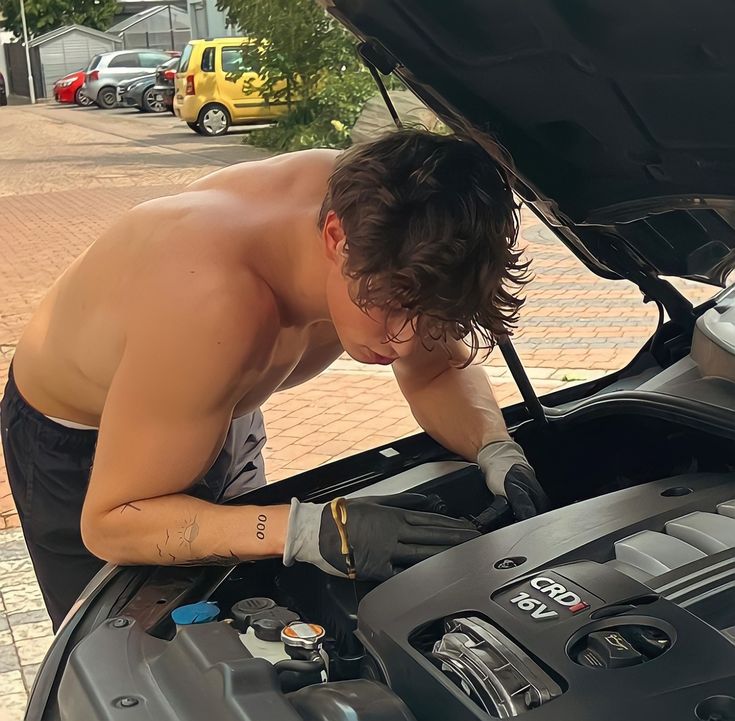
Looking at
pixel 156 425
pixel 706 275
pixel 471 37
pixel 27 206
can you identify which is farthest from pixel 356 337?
pixel 27 206

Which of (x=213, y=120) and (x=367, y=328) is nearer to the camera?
(x=367, y=328)

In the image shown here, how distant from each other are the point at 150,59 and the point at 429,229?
25.2 metres

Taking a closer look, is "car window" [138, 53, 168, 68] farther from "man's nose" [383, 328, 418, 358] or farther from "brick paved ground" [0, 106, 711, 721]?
"man's nose" [383, 328, 418, 358]

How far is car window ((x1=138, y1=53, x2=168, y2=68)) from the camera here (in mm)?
24922

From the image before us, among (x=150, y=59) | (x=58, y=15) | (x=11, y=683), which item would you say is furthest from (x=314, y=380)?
(x=58, y=15)

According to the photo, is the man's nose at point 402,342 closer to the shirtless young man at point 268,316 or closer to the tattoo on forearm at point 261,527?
the shirtless young man at point 268,316

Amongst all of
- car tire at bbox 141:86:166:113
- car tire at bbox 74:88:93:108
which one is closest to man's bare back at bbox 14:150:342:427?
car tire at bbox 141:86:166:113

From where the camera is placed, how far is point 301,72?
464 inches

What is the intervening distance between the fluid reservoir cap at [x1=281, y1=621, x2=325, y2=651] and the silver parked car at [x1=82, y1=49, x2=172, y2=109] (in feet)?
79.4

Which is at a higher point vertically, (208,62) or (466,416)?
(466,416)

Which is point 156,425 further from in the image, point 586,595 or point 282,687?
point 586,595

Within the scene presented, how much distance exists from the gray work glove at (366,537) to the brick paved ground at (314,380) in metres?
0.56

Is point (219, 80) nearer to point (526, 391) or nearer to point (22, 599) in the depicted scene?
point (22, 599)

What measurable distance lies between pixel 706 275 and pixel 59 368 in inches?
45.9
